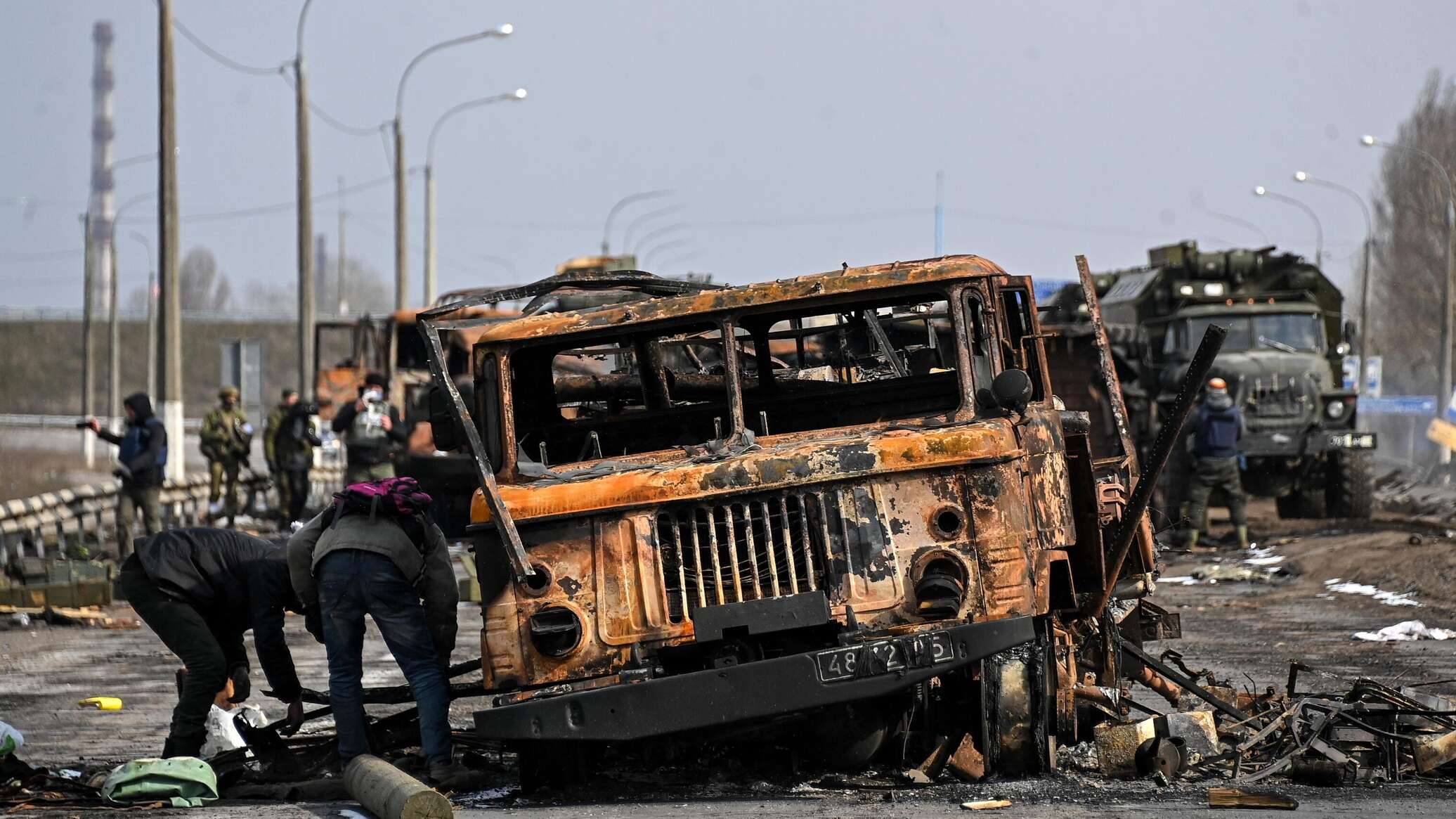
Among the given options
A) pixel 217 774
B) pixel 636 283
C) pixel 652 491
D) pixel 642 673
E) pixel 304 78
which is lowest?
pixel 217 774

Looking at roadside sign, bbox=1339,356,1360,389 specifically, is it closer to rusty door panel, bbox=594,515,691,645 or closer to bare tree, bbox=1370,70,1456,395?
rusty door panel, bbox=594,515,691,645

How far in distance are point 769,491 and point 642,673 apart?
85 cm

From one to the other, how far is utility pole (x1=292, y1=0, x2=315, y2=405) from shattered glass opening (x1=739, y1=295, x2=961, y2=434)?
19817 mm

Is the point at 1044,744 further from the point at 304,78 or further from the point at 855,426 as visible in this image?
the point at 304,78

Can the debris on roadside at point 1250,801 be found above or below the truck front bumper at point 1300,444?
below

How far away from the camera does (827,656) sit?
6.73 meters

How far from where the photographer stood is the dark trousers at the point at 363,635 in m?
7.60

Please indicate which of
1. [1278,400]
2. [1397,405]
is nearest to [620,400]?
[1278,400]

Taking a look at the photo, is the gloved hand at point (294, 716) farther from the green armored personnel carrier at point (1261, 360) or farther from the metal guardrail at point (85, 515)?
the green armored personnel carrier at point (1261, 360)

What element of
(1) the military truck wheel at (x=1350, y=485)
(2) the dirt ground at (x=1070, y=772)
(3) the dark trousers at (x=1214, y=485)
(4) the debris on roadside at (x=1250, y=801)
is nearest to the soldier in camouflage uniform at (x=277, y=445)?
(2) the dirt ground at (x=1070, y=772)

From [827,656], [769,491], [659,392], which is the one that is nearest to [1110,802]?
[827,656]

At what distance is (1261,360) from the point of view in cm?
2127

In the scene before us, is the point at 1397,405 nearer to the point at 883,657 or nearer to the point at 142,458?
the point at 142,458

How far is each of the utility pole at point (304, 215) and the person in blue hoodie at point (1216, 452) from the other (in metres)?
13.9
